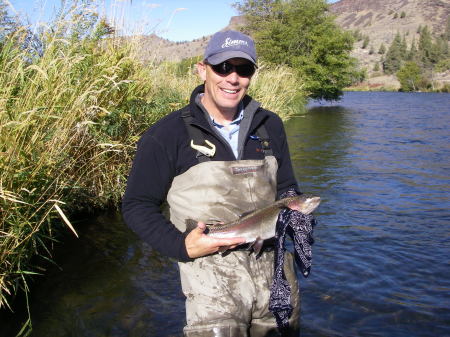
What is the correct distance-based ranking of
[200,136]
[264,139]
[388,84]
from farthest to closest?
[388,84], [264,139], [200,136]

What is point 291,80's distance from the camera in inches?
872

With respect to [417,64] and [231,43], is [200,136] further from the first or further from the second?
[417,64]

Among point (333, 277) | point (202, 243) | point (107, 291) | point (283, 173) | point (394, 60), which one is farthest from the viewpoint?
point (394, 60)

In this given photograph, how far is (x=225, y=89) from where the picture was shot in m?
3.08

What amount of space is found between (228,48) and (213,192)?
3.27 feet


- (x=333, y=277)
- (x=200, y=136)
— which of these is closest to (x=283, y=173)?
(x=200, y=136)

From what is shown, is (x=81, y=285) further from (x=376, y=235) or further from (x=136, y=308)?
(x=376, y=235)

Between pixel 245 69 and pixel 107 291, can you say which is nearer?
pixel 245 69

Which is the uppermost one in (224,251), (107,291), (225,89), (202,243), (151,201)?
(225,89)

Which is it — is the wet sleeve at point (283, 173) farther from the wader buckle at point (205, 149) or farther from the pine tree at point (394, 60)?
the pine tree at point (394, 60)

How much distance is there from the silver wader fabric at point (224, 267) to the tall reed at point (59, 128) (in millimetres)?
1413

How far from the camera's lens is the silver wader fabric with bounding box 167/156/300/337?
2.88 m

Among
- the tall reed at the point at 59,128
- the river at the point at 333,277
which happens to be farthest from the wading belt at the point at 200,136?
the river at the point at 333,277

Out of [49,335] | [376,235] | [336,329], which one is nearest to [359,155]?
Result: [376,235]
